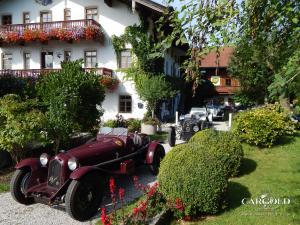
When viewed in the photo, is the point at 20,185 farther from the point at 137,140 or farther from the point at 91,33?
the point at 91,33

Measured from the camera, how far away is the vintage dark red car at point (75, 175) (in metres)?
6.02

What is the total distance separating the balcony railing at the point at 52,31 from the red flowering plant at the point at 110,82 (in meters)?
2.72

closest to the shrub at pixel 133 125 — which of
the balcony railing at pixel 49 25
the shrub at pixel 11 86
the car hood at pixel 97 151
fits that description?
the shrub at pixel 11 86

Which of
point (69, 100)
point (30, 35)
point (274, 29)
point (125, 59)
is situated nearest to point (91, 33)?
point (125, 59)

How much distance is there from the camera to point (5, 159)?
9.68m

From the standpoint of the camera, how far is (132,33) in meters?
20.8

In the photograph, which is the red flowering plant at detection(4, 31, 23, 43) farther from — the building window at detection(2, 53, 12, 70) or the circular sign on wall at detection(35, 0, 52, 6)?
the circular sign on wall at detection(35, 0, 52, 6)

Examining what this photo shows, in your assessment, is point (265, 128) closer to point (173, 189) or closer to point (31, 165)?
point (173, 189)

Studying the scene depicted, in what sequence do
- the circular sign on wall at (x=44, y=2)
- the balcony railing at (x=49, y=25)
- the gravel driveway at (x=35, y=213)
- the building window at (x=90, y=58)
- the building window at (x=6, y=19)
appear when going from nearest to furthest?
the gravel driveway at (x=35, y=213) → the balcony railing at (x=49, y=25) → the building window at (x=90, y=58) → the circular sign on wall at (x=44, y=2) → the building window at (x=6, y=19)

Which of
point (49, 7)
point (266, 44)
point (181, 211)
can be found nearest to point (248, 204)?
point (181, 211)

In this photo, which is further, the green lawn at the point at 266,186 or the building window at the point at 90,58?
the building window at the point at 90,58

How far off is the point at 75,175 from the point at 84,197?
0.53 m

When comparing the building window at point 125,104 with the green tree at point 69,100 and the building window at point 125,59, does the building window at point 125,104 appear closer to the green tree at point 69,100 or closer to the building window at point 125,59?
the building window at point 125,59

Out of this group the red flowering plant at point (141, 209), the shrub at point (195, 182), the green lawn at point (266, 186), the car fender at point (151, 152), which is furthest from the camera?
the car fender at point (151, 152)
